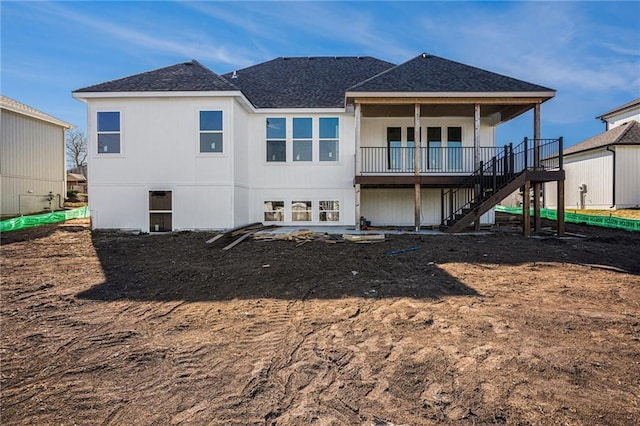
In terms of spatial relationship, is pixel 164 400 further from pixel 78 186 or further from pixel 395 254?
pixel 78 186

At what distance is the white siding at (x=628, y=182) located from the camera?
2066 centimetres

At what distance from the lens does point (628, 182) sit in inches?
814

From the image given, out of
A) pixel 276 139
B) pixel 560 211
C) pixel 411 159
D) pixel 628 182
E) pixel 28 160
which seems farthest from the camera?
pixel 628 182

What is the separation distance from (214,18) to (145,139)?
516 cm

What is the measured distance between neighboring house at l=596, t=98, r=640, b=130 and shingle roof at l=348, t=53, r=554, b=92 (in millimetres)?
19965

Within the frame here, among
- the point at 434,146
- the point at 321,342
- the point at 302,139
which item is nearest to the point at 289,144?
the point at 302,139

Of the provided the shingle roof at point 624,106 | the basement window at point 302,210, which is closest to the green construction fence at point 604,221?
the basement window at point 302,210

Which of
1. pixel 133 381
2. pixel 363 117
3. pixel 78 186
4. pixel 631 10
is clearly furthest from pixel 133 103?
pixel 78 186

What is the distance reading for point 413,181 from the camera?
1259cm

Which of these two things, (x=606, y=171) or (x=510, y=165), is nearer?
(x=510, y=165)

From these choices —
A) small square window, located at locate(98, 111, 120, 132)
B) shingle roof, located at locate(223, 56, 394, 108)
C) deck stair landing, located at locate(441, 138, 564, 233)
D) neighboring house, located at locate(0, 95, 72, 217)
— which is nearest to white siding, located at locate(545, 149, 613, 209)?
deck stair landing, located at locate(441, 138, 564, 233)

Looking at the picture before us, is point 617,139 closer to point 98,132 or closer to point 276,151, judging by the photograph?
point 276,151

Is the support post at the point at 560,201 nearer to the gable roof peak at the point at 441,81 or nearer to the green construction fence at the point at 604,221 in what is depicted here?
the gable roof peak at the point at 441,81

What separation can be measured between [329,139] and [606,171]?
18.4 m
